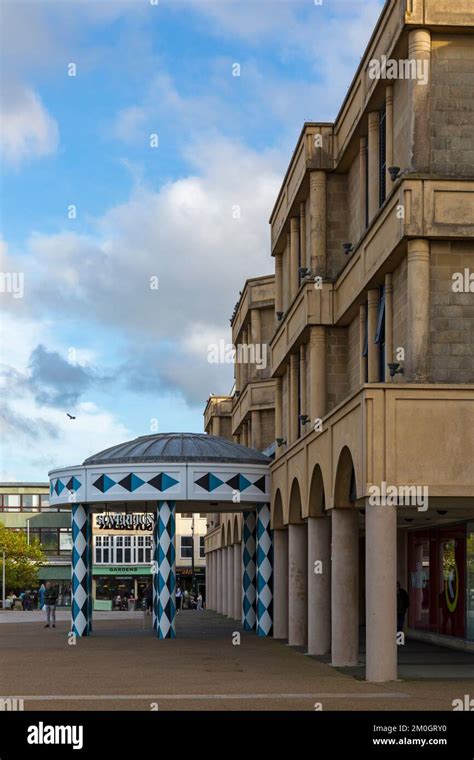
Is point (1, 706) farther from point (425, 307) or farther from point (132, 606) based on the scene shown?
point (132, 606)

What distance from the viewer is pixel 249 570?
4634 centimetres

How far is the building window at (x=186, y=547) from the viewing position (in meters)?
119

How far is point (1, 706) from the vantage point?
1972cm

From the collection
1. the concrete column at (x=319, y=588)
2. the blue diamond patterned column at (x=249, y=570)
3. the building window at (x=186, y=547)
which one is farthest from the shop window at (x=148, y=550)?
the concrete column at (x=319, y=588)

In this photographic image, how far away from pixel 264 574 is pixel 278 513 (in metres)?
2.43

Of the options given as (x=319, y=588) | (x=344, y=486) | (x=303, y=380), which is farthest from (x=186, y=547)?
(x=344, y=486)

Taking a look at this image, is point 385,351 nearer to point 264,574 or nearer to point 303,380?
point 303,380

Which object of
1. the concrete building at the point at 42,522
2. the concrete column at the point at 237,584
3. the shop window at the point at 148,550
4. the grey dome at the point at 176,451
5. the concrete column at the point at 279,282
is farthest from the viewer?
the concrete building at the point at 42,522

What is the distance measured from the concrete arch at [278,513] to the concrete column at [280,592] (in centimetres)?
24

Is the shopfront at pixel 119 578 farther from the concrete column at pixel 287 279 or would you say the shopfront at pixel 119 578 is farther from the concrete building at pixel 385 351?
the concrete building at pixel 385 351

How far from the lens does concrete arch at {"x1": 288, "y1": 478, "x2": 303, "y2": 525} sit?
36.4m
